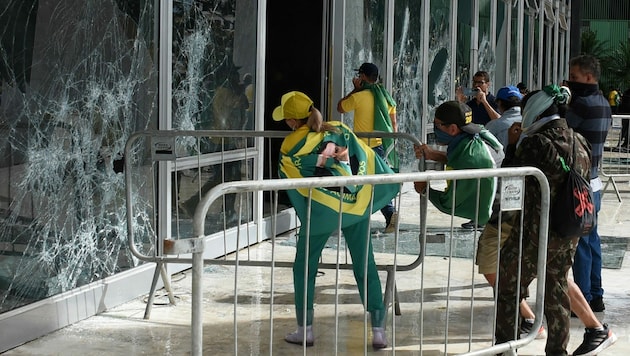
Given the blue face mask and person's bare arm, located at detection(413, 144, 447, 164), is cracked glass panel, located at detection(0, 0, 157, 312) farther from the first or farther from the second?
the blue face mask

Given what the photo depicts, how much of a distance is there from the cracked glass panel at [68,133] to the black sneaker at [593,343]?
3169 millimetres

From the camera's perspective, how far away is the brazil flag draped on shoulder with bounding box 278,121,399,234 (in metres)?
5.36

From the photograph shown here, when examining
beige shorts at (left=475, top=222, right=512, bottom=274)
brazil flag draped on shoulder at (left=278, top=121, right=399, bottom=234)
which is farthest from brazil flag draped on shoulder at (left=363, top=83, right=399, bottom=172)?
brazil flag draped on shoulder at (left=278, top=121, right=399, bottom=234)

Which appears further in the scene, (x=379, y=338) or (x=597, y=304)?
(x=597, y=304)

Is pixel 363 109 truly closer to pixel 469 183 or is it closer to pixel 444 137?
pixel 444 137

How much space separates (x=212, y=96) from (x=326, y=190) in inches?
138

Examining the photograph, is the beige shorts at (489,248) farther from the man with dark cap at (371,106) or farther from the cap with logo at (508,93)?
the man with dark cap at (371,106)

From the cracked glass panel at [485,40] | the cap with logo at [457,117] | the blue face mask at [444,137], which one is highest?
the cracked glass panel at [485,40]

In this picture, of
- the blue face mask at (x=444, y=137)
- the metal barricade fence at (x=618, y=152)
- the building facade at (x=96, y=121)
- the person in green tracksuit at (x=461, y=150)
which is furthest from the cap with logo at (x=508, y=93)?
the metal barricade fence at (x=618, y=152)

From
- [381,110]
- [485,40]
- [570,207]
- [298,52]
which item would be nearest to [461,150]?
[570,207]

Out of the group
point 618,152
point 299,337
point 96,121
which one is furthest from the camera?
point 618,152

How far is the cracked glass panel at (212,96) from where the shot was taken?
7934mm

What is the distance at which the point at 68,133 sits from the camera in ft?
20.8

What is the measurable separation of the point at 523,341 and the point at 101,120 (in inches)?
130
